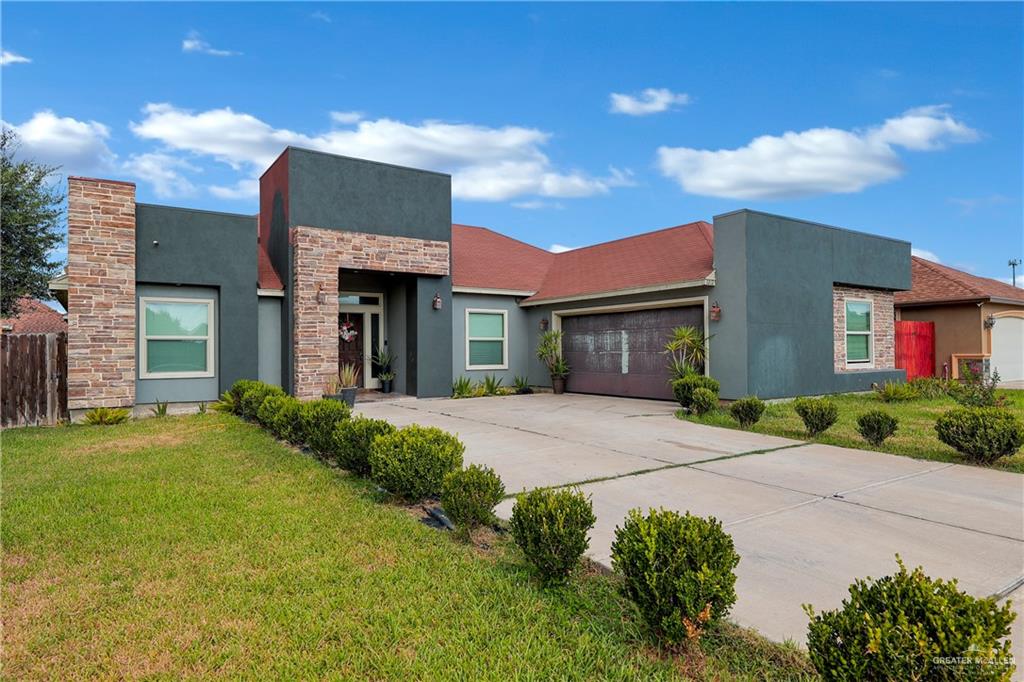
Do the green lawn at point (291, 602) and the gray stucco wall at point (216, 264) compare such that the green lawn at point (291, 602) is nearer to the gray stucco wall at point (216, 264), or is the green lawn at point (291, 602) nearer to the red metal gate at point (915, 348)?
the gray stucco wall at point (216, 264)

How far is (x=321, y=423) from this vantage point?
23.7ft

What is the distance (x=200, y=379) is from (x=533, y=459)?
346 inches

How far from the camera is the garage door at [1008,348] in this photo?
745 inches

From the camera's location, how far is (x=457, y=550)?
412 centimetres

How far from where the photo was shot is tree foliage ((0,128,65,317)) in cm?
1683

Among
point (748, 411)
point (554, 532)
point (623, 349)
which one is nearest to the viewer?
point (554, 532)

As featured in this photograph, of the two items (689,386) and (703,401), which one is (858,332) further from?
(703,401)

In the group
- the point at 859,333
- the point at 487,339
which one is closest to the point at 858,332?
the point at 859,333

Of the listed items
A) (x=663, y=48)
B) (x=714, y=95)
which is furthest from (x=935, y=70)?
(x=663, y=48)

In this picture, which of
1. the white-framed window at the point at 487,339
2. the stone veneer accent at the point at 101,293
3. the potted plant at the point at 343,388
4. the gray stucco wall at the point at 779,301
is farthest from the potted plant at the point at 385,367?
the gray stucco wall at the point at 779,301

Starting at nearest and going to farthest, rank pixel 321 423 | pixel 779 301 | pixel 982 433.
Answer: pixel 982 433
pixel 321 423
pixel 779 301

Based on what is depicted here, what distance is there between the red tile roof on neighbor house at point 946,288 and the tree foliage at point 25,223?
2696cm

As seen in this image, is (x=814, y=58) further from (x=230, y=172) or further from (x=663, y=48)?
(x=230, y=172)

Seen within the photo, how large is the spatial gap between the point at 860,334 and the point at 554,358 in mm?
8274
